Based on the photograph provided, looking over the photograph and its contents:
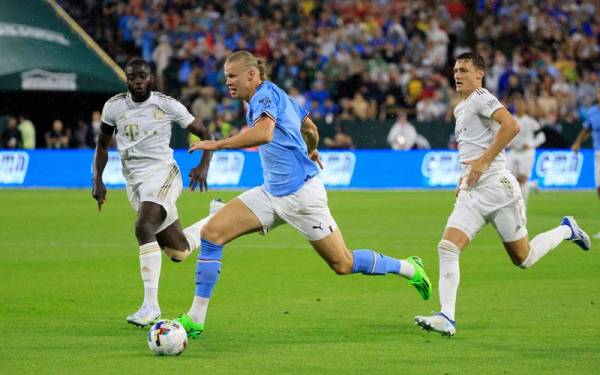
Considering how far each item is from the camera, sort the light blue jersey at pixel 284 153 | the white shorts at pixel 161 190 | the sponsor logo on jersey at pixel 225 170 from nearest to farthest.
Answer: the light blue jersey at pixel 284 153
the white shorts at pixel 161 190
the sponsor logo on jersey at pixel 225 170

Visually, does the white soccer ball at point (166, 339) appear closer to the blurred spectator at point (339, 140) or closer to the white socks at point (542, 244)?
the white socks at point (542, 244)

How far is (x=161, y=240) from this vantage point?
1059cm

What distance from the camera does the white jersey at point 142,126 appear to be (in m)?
10.3

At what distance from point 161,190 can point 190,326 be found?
1.76 meters

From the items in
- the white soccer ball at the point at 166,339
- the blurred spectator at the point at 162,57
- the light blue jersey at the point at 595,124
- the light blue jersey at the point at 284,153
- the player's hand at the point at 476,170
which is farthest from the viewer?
the blurred spectator at the point at 162,57

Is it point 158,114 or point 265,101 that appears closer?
point 265,101

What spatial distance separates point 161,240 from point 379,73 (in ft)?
76.8

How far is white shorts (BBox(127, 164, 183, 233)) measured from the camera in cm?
1018

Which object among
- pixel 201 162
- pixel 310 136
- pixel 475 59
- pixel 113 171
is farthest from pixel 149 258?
pixel 113 171

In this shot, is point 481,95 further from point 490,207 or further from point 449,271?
point 449,271

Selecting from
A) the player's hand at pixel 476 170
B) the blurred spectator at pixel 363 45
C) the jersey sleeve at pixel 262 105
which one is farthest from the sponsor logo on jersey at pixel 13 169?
the jersey sleeve at pixel 262 105

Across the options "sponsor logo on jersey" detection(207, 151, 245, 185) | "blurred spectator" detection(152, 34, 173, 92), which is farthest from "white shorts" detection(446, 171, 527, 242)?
"blurred spectator" detection(152, 34, 173, 92)

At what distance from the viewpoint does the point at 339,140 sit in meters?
31.2

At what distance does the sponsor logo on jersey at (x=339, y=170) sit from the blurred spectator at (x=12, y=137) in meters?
7.76
